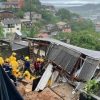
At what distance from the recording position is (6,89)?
541 centimetres

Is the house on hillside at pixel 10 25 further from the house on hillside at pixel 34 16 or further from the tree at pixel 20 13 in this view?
the house on hillside at pixel 34 16

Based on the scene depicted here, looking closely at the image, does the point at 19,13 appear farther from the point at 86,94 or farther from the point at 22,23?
the point at 86,94

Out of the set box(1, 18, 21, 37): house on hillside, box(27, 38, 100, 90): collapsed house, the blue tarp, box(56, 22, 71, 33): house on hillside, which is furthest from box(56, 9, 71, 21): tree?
the blue tarp

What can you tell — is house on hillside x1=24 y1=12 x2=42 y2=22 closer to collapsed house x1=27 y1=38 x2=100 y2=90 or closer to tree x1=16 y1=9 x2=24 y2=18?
tree x1=16 y1=9 x2=24 y2=18

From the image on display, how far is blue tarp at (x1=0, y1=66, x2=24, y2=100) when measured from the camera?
5.32m

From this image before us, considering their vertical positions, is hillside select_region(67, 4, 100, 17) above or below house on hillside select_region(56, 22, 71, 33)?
below

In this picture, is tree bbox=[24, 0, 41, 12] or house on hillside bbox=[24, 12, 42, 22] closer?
house on hillside bbox=[24, 12, 42, 22]

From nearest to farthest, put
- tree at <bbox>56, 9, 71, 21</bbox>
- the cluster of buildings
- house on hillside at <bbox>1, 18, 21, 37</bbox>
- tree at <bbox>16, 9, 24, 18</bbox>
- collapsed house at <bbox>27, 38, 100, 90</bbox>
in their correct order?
collapsed house at <bbox>27, 38, 100, 90</bbox> → house on hillside at <bbox>1, 18, 21, 37</bbox> → tree at <bbox>16, 9, 24, 18</bbox> → the cluster of buildings → tree at <bbox>56, 9, 71, 21</bbox>

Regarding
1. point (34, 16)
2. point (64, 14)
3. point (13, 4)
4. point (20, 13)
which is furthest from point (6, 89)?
point (64, 14)

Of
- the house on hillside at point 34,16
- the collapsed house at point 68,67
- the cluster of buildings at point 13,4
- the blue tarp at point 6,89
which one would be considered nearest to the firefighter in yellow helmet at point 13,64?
the collapsed house at point 68,67

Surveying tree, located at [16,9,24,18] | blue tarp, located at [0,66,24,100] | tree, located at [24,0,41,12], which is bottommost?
tree, located at [16,9,24,18]

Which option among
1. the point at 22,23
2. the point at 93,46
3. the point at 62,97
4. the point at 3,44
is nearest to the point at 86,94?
the point at 62,97

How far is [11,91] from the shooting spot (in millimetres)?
5578

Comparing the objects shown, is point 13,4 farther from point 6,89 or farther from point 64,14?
point 6,89
